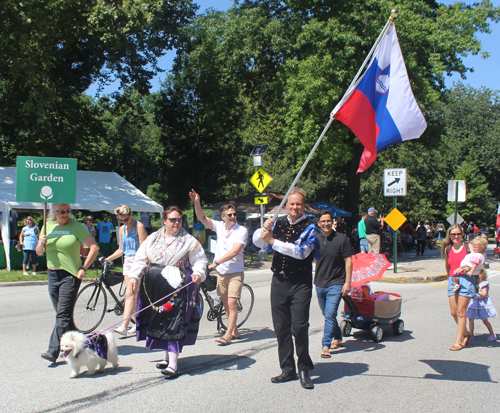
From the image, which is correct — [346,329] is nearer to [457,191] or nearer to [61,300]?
[61,300]

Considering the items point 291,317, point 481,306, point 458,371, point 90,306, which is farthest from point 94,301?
point 481,306

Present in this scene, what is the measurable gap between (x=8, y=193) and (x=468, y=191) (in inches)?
1425

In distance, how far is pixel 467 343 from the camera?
22.4 ft

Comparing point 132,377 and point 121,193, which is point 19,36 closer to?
point 121,193

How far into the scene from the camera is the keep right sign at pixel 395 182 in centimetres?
1473

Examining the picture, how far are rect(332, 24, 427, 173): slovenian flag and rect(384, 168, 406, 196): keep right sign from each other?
355 inches

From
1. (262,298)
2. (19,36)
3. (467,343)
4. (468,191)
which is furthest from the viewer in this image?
(468,191)

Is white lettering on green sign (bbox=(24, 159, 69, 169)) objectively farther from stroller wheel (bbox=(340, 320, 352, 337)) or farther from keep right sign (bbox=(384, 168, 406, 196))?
keep right sign (bbox=(384, 168, 406, 196))

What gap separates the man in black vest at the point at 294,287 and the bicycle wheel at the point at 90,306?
3512mm

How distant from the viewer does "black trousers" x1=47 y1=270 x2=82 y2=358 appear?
210 inches

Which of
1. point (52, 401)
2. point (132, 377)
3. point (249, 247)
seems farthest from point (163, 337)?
point (249, 247)

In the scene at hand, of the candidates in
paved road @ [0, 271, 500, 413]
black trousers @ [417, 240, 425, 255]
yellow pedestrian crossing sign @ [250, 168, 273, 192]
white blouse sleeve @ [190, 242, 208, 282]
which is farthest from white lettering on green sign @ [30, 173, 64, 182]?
black trousers @ [417, 240, 425, 255]

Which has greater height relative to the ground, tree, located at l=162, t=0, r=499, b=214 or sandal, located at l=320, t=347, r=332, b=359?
tree, located at l=162, t=0, r=499, b=214

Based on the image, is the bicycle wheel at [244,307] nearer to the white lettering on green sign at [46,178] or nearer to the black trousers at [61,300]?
the black trousers at [61,300]
